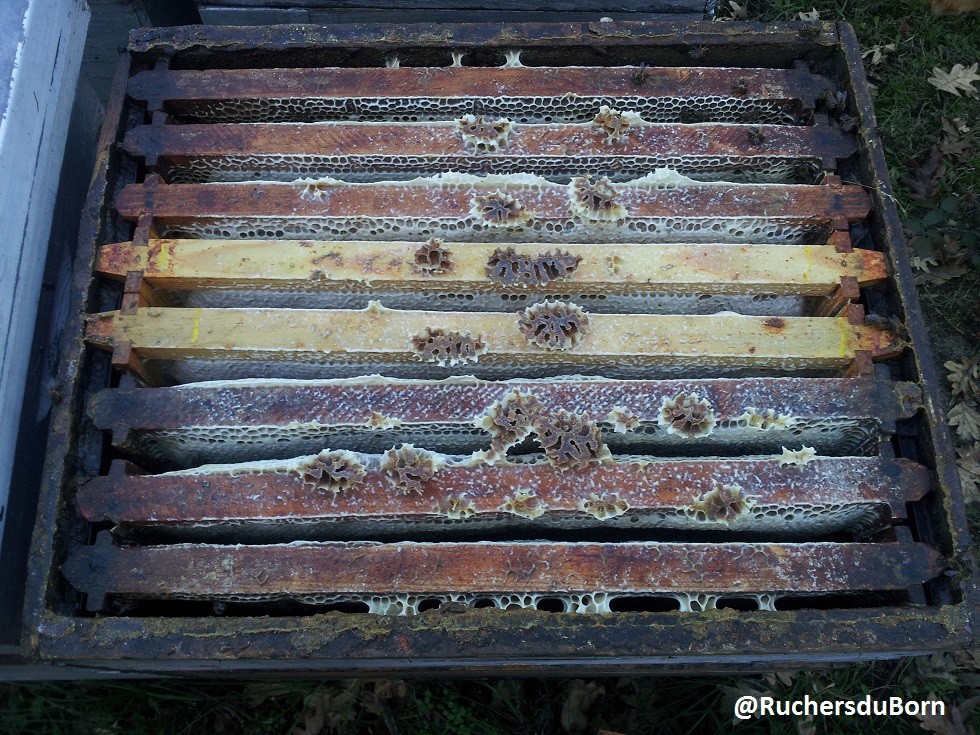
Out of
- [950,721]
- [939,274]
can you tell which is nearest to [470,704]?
[950,721]

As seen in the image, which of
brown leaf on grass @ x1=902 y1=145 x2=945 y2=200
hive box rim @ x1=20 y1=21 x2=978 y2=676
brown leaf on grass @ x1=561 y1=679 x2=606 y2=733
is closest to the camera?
hive box rim @ x1=20 y1=21 x2=978 y2=676

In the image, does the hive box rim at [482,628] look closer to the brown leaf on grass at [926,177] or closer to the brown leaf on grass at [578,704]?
the brown leaf on grass at [578,704]

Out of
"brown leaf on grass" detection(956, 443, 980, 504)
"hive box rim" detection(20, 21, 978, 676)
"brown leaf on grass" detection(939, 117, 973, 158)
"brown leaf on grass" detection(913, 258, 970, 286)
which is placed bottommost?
"hive box rim" detection(20, 21, 978, 676)

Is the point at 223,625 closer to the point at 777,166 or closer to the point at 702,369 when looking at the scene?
the point at 702,369

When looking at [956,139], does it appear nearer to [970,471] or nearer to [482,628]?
[970,471]

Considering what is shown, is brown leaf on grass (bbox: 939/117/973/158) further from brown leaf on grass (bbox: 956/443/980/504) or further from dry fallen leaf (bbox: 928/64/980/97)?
brown leaf on grass (bbox: 956/443/980/504)

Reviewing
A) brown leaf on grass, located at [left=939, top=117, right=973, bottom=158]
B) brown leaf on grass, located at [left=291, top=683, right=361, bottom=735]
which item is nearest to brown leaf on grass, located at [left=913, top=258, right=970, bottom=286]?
brown leaf on grass, located at [left=939, top=117, right=973, bottom=158]

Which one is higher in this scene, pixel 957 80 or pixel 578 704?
pixel 957 80
